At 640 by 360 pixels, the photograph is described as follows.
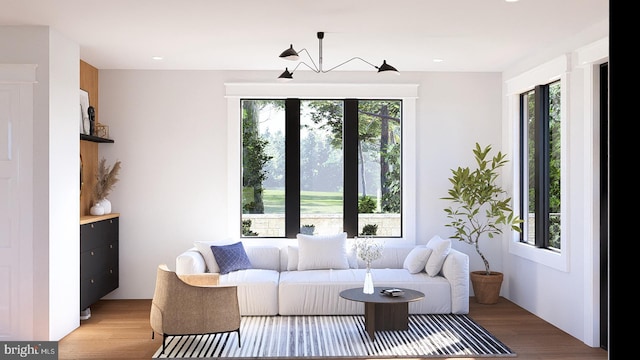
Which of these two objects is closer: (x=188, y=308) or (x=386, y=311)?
(x=188, y=308)

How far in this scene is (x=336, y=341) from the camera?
504cm

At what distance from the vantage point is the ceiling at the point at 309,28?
4.35 meters

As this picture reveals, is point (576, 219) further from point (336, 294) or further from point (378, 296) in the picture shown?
point (336, 294)

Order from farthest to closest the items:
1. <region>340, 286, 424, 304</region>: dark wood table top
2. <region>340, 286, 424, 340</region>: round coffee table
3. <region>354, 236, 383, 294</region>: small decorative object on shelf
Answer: <region>354, 236, 383, 294</region>: small decorative object on shelf, <region>340, 286, 424, 340</region>: round coffee table, <region>340, 286, 424, 304</region>: dark wood table top

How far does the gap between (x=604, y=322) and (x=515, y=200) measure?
2.12 metres

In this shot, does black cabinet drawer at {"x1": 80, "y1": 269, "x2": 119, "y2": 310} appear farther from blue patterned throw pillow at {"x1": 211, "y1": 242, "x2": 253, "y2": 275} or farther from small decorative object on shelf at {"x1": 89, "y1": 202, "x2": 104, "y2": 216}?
blue patterned throw pillow at {"x1": 211, "y1": 242, "x2": 253, "y2": 275}

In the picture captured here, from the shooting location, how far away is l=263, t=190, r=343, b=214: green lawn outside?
7.17m

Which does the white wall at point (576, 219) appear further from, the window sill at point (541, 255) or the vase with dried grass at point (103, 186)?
the vase with dried grass at point (103, 186)

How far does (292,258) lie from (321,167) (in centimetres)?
124

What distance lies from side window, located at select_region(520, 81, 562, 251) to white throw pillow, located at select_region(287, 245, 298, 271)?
261cm

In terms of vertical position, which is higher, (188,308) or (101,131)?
(101,131)

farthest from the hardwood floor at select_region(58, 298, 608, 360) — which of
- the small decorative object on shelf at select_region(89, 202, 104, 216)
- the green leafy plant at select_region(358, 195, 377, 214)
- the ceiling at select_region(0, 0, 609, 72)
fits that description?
the ceiling at select_region(0, 0, 609, 72)

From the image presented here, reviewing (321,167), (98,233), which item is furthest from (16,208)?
(321,167)
